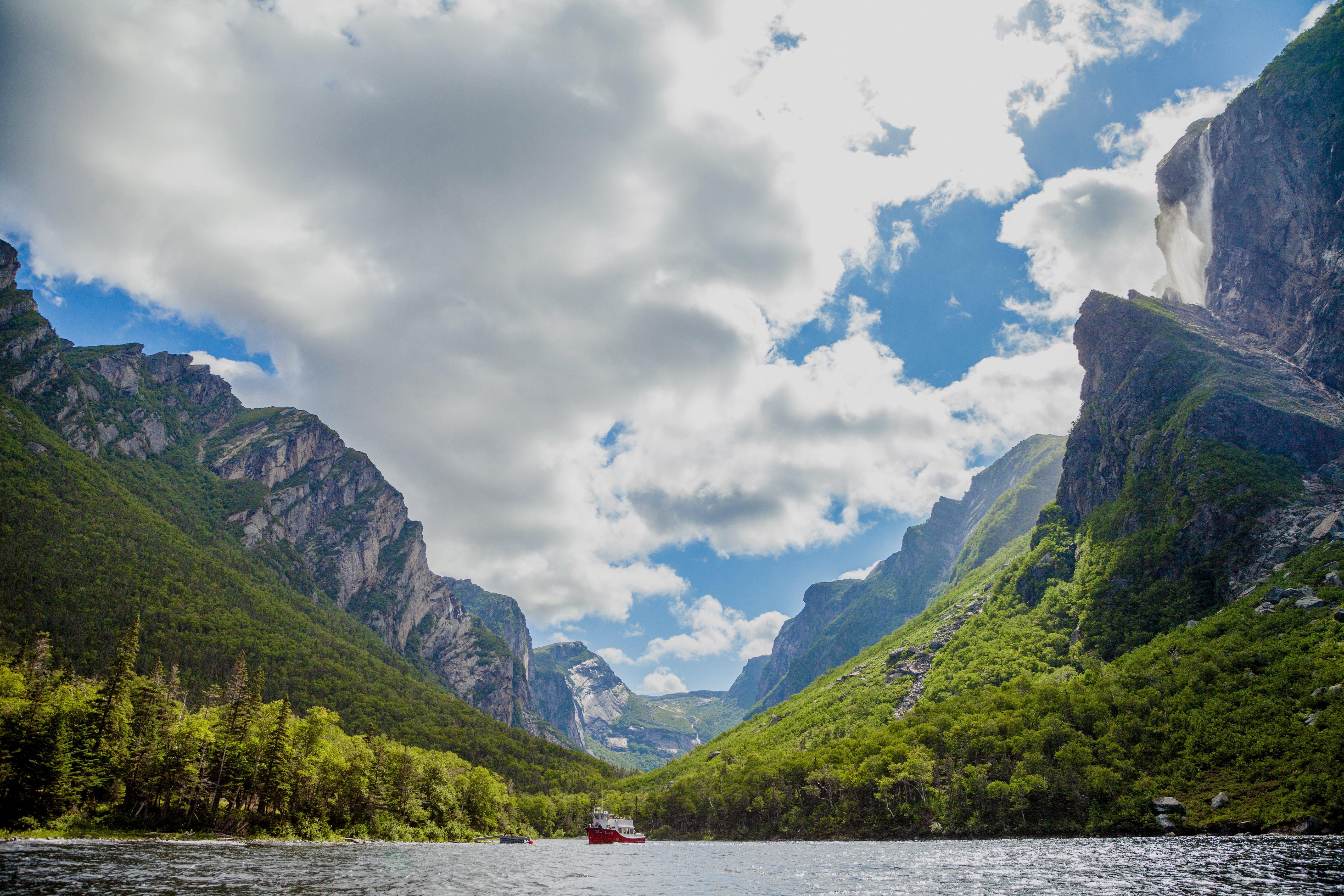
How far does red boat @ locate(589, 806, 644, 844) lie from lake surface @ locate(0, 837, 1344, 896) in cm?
6961

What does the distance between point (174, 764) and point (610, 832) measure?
104818mm

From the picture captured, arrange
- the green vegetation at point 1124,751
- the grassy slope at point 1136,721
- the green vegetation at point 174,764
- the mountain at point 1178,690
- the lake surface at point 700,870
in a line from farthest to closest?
the grassy slope at point 1136,721
the mountain at point 1178,690
the green vegetation at point 1124,751
the green vegetation at point 174,764
the lake surface at point 700,870

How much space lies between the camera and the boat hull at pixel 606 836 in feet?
510

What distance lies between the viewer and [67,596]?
7618 inches

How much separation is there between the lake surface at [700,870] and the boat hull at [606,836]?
6903cm

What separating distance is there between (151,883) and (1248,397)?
25831cm

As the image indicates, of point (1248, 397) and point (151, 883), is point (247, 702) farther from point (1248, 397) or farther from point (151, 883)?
point (1248, 397)

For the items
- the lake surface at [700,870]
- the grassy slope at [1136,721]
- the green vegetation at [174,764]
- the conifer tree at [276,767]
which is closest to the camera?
the lake surface at [700,870]

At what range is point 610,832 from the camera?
510ft

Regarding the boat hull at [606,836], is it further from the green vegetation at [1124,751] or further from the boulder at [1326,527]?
the boulder at [1326,527]

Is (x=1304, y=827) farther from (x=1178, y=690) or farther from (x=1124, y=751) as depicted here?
(x=1178, y=690)

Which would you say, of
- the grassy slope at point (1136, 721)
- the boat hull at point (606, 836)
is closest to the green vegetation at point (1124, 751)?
the grassy slope at point (1136, 721)

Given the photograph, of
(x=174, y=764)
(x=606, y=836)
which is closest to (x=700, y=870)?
(x=174, y=764)

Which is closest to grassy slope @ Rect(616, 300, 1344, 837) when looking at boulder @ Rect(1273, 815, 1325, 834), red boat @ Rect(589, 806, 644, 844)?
boulder @ Rect(1273, 815, 1325, 834)
